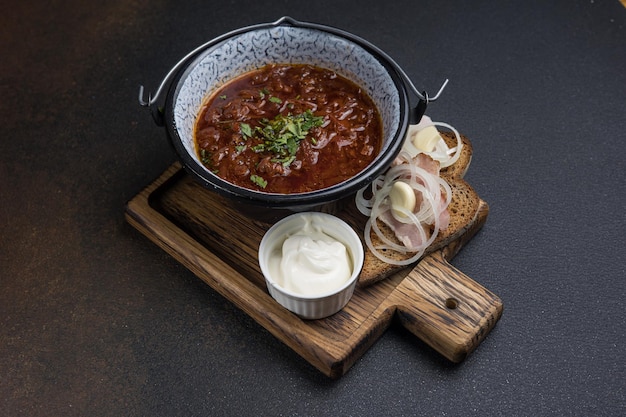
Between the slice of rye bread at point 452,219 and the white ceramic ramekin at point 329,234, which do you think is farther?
the slice of rye bread at point 452,219

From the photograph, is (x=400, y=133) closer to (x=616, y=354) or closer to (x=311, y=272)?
(x=311, y=272)

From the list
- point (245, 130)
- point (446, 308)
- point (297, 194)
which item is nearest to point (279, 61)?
point (245, 130)

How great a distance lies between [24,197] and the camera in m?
3.87

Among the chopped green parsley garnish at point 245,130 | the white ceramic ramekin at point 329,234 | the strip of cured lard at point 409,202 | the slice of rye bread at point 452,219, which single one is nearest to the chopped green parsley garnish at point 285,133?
the chopped green parsley garnish at point 245,130

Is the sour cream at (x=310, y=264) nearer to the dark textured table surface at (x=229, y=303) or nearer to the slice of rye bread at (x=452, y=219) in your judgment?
the slice of rye bread at (x=452, y=219)

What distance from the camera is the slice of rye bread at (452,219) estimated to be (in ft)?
11.0

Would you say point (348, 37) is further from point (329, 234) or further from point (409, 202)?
Answer: point (329, 234)

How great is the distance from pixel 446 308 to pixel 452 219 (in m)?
0.45

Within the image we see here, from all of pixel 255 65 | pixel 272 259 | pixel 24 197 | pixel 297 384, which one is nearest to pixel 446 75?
pixel 255 65

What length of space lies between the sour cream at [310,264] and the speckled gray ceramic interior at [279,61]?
59 cm

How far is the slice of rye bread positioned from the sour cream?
15 cm

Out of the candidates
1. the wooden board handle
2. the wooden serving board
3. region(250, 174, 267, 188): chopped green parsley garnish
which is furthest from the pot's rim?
the wooden board handle

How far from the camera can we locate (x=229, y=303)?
349 cm

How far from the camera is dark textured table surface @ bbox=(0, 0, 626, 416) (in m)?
3.25
